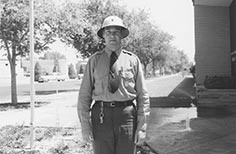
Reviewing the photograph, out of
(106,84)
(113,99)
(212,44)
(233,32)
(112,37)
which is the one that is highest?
(233,32)

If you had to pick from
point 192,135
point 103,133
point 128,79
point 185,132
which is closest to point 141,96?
point 128,79

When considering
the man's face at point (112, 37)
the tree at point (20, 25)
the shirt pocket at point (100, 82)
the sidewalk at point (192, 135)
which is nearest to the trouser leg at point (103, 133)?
the shirt pocket at point (100, 82)

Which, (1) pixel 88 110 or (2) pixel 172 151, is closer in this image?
(1) pixel 88 110

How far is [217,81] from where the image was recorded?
11367mm

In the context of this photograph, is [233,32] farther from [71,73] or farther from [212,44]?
[71,73]

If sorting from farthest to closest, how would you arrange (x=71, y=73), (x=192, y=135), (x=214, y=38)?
1. (x=71, y=73)
2. (x=214, y=38)
3. (x=192, y=135)

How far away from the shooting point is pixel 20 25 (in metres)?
Result: 11.3

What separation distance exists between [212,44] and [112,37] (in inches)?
426

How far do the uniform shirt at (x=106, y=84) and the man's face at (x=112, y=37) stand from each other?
0.07 meters

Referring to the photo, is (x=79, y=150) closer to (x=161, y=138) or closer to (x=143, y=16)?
(x=161, y=138)

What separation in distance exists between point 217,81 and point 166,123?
176 inches

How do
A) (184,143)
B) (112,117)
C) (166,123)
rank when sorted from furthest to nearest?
(166,123) < (184,143) < (112,117)

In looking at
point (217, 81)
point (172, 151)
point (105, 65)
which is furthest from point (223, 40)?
point (105, 65)

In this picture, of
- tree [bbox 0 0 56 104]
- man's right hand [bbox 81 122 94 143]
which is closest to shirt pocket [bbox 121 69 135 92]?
man's right hand [bbox 81 122 94 143]
